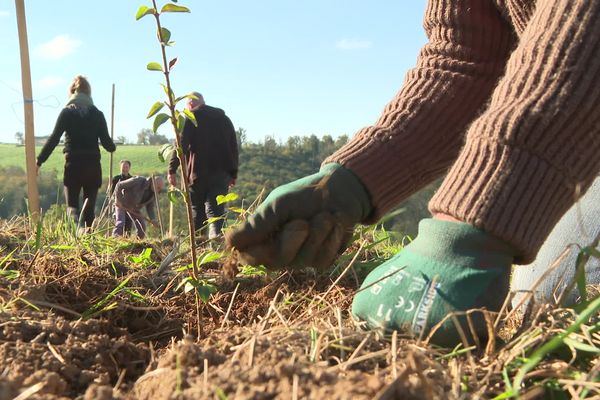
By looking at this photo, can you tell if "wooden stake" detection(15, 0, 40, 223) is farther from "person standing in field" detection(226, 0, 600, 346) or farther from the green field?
the green field

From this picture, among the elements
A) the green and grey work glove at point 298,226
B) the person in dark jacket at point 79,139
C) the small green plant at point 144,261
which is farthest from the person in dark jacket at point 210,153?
the green and grey work glove at point 298,226

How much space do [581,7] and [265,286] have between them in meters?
1.31

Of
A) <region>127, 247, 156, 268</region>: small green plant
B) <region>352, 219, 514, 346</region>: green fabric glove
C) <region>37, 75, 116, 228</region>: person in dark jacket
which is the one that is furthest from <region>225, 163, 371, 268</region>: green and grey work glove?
<region>37, 75, 116, 228</region>: person in dark jacket

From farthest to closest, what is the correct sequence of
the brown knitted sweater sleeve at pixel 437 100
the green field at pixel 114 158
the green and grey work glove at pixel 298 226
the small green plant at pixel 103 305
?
the green field at pixel 114 158 → the small green plant at pixel 103 305 → the brown knitted sweater sleeve at pixel 437 100 → the green and grey work glove at pixel 298 226

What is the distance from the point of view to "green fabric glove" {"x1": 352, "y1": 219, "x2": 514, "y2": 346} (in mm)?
1062

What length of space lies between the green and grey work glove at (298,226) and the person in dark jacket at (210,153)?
5.41 metres

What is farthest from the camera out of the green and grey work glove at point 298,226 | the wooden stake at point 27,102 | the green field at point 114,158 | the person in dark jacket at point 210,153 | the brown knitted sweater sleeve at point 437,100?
the green field at point 114,158

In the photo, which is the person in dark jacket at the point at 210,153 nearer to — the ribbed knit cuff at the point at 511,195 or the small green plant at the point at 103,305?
the small green plant at the point at 103,305

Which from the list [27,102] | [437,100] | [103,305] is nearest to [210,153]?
[27,102]

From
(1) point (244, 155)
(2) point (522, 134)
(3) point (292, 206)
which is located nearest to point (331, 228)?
(3) point (292, 206)

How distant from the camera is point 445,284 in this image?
1071 mm

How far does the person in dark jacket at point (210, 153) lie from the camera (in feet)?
22.1

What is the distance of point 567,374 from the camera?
928 mm

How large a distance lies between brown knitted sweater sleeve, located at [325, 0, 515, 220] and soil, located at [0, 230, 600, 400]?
1.17ft
